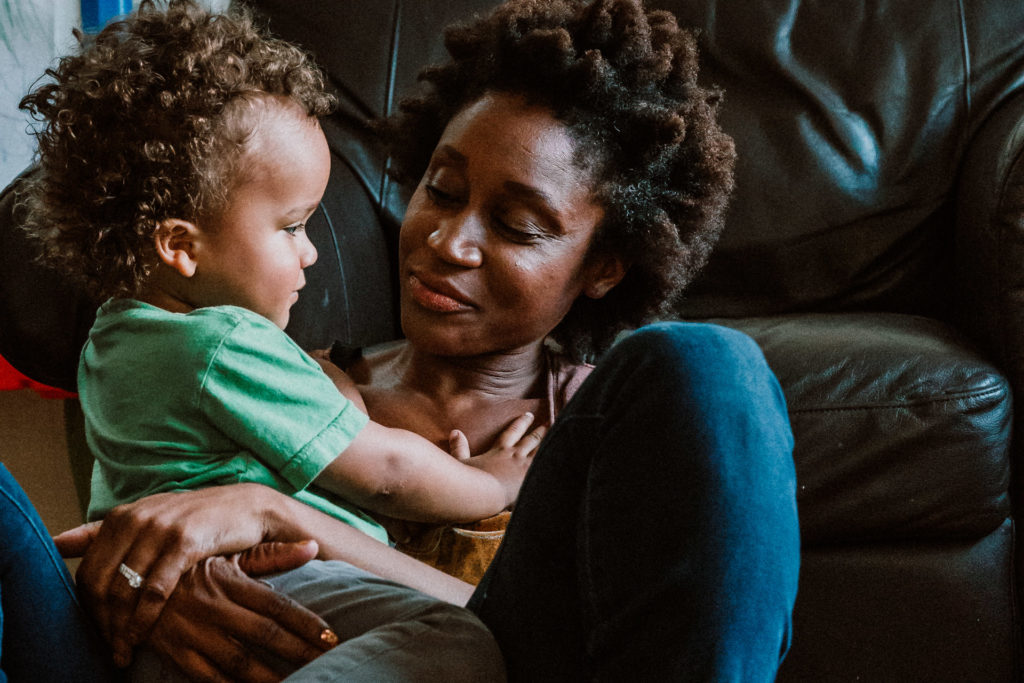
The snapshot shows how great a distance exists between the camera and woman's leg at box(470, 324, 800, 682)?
1.96 ft

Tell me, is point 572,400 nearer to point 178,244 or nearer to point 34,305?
point 178,244

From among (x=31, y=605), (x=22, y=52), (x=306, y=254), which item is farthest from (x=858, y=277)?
(x=22, y=52)

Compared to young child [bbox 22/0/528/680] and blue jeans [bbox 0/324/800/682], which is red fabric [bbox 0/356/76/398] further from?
blue jeans [bbox 0/324/800/682]

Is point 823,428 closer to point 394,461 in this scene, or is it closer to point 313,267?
point 394,461

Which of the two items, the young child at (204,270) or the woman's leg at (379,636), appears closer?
the woman's leg at (379,636)

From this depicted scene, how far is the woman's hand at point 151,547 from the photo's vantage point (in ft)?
2.55

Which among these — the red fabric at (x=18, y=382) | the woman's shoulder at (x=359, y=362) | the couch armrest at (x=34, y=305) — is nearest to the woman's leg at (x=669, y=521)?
the woman's shoulder at (x=359, y=362)

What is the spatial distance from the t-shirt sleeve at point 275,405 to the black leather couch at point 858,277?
1.68 ft

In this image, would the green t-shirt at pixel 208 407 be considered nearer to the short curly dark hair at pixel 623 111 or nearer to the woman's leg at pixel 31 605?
the woman's leg at pixel 31 605

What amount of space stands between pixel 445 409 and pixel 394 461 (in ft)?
1.09

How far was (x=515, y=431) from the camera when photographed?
1169 millimetres

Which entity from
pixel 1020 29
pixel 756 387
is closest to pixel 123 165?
pixel 756 387

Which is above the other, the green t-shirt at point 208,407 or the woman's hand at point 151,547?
the green t-shirt at point 208,407

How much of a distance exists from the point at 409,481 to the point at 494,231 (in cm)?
37
